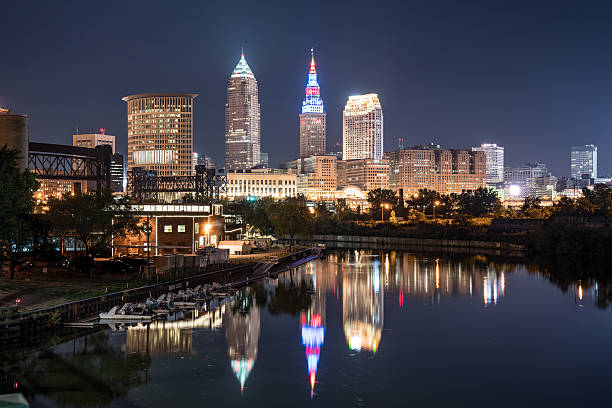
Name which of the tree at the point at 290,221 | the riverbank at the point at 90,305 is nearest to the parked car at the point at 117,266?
the riverbank at the point at 90,305

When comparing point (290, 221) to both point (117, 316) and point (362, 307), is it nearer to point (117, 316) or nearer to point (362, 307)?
point (362, 307)

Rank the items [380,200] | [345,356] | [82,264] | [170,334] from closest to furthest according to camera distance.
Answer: [345,356] → [170,334] → [82,264] → [380,200]

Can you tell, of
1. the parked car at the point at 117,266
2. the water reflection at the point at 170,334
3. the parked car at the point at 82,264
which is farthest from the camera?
the parked car at the point at 117,266

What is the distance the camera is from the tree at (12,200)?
43281 mm

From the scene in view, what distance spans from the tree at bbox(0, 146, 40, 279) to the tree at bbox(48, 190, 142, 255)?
26.3ft

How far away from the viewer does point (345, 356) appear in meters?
37.8

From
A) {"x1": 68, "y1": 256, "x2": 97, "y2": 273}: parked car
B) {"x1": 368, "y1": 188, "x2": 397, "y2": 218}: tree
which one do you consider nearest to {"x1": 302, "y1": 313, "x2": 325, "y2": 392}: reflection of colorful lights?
{"x1": 68, "y1": 256, "x2": 97, "y2": 273}: parked car

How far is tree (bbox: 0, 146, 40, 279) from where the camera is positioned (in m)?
43.3

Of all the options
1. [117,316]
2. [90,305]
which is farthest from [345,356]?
[90,305]

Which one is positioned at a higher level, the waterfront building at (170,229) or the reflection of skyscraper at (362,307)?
the waterfront building at (170,229)

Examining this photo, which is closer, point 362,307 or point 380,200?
point 362,307

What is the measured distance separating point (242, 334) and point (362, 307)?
50.1ft

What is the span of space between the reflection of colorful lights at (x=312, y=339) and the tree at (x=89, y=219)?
837 inches

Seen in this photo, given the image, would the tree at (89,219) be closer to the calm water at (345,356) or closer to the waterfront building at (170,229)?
the waterfront building at (170,229)
